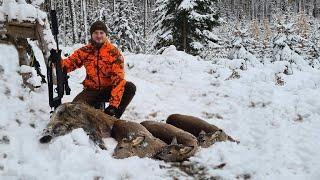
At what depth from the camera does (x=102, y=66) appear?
7047mm

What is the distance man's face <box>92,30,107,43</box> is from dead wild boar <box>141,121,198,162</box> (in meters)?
1.49

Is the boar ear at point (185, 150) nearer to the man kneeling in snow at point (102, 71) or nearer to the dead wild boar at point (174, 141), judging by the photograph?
the dead wild boar at point (174, 141)

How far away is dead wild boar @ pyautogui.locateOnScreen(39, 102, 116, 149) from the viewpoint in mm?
5504

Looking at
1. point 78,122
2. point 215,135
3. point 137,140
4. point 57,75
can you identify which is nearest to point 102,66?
point 57,75

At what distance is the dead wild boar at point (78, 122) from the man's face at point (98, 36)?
128 centimetres

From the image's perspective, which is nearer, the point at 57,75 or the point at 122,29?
the point at 57,75

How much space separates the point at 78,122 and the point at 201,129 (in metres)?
1.95

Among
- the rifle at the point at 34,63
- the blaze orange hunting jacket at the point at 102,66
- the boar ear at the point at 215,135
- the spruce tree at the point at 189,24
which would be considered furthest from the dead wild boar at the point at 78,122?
the spruce tree at the point at 189,24

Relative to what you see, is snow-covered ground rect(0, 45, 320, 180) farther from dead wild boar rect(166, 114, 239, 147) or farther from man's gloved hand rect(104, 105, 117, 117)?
man's gloved hand rect(104, 105, 117, 117)

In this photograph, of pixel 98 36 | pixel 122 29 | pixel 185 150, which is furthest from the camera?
pixel 122 29

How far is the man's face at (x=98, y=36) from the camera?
272 inches

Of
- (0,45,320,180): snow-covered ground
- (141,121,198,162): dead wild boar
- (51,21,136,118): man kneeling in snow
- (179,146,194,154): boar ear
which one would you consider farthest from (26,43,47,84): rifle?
(179,146,194,154): boar ear

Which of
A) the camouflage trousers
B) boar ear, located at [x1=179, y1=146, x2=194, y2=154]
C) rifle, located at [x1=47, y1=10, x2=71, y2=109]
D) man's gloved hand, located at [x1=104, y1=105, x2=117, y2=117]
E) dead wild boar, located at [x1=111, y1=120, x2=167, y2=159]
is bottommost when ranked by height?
boar ear, located at [x1=179, y1=146, x2=194, y2=154]

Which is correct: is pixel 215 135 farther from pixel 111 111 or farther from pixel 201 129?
pixel 111 111
